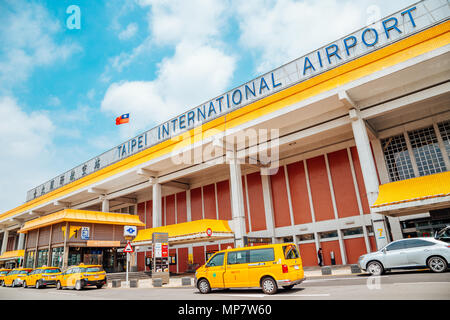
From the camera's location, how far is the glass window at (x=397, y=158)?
70.6 feet

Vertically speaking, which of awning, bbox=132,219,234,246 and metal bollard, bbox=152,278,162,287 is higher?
awning, bbox=132,219,234,246

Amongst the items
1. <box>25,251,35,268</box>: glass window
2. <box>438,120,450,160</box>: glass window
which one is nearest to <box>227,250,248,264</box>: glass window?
<box>438,120,450,160</box>: glass window

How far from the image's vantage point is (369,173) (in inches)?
738

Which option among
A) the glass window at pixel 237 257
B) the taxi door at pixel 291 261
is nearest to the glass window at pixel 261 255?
the glass window at pixel 237 257

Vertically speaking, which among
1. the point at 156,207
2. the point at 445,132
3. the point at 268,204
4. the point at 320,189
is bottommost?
the point at 268,204

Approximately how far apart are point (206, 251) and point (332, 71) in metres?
20.5

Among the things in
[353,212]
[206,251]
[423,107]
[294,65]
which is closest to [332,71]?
[294,65]

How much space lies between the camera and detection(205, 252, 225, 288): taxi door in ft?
38.2

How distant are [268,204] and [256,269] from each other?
56.7 feet

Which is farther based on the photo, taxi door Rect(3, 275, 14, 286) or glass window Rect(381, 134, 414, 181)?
taxi door Rect(3, 275, 14, 286)

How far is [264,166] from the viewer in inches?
1111

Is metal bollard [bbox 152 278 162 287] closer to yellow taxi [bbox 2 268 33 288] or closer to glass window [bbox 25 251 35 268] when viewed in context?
yellow taxi [bbox 2 268 33 288]

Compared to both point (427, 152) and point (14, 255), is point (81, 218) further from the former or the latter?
point (427, 152)

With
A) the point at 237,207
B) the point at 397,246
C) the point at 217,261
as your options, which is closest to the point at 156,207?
the point at 237,207
